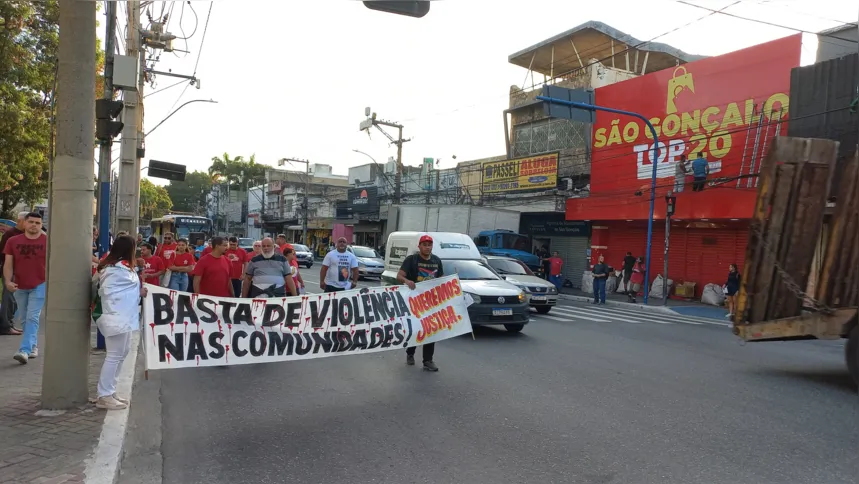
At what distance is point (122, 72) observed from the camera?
29.6 ft

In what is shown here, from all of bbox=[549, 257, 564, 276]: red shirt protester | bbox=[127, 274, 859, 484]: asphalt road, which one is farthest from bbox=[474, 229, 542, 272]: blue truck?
bbox=[127, 274, 859, 484]: asphalt road

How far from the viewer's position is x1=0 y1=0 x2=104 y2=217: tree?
14.8 m

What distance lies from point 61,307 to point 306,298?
7.67 feet

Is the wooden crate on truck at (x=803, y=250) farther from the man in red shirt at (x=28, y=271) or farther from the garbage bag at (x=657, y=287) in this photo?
the garbage bag at (x=657, y=287)

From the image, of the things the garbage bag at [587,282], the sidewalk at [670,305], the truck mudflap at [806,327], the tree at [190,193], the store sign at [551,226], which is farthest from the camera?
the tree at [190,193]

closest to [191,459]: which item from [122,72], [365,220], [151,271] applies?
[122,72]

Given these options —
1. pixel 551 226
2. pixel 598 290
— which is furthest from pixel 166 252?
pixel 551 226

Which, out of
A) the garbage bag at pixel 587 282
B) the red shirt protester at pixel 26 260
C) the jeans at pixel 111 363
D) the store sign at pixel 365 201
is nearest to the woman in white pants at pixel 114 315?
the jeans at pixel 111 363

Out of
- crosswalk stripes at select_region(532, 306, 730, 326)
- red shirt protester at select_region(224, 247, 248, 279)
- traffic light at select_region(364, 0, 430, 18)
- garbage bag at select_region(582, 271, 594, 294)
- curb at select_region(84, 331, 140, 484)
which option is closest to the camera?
curb at select_region(84, 331, 140, 484)

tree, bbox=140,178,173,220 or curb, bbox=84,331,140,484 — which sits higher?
tree, bbox=140,178,173,220

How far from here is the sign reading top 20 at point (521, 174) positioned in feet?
96.5

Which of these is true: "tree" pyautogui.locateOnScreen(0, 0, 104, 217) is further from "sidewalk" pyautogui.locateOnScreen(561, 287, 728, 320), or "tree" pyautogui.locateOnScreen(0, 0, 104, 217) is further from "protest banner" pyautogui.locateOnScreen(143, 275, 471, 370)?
"sidewalk" pyautogui.locateOnScreen(561, 287, 728, 320)

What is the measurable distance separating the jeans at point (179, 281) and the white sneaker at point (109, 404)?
7.15 m

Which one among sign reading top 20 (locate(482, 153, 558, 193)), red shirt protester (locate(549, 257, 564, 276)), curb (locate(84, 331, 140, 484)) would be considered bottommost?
curb (locate(84, 331, 140, 484))
